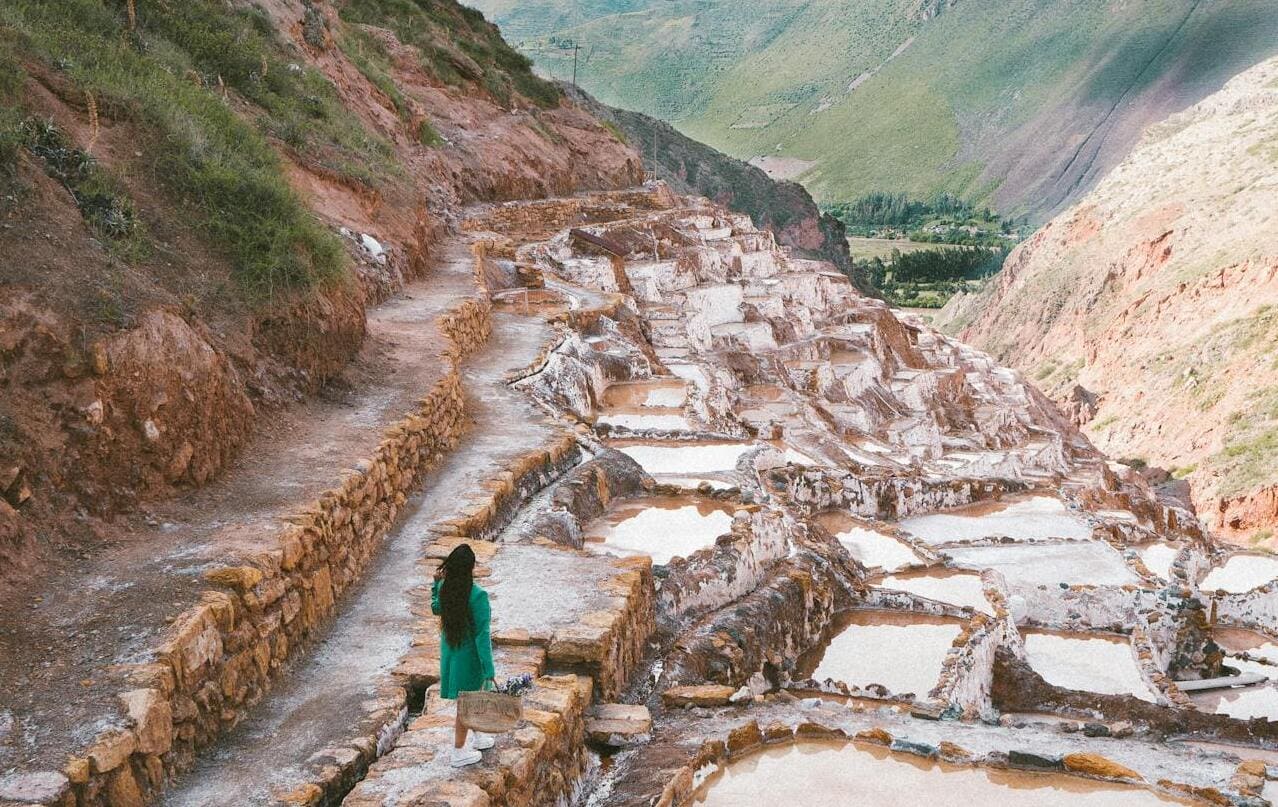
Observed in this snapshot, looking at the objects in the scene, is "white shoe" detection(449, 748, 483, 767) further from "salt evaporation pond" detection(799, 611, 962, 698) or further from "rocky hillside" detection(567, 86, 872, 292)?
"rocky hillside" detection(567, 86, 872, 292)

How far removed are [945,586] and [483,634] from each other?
8.88m

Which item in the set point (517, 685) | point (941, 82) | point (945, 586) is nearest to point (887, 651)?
point (945, 586)

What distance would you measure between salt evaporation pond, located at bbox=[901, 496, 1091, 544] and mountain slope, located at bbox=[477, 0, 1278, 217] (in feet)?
326

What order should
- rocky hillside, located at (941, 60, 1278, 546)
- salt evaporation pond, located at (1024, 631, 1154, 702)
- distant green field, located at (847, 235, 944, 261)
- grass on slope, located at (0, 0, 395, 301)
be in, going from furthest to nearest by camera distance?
distant green field, located at (847, 235, 944, 261)
rocky hillside, located at (941, 60, 1278, 546)
salt evaporation pond, located at (1024, 631, 1154, 702)
grass on slope, located at (0, 0, 395, 301)

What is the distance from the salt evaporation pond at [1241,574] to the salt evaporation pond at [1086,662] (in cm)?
408

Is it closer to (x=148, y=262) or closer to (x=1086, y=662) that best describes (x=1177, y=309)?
(x=1086, y=662)

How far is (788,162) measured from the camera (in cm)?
13088

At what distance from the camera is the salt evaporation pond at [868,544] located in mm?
13164

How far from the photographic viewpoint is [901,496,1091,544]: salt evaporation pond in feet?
50.8

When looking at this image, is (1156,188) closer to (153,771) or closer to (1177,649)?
(1177,649)

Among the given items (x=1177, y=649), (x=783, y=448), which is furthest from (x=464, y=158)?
(x=1177, y=649)

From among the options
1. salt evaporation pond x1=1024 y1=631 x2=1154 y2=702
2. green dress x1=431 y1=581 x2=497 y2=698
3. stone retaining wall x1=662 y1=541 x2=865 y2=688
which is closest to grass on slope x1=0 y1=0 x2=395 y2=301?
green dress x1=431 y1=581 x2=497 y2=698

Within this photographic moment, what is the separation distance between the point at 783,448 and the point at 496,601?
1117 centimetres

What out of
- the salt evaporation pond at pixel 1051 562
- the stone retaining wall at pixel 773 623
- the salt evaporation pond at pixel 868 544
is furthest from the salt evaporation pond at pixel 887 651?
the salt evaporation pond at pixel 1051 562
